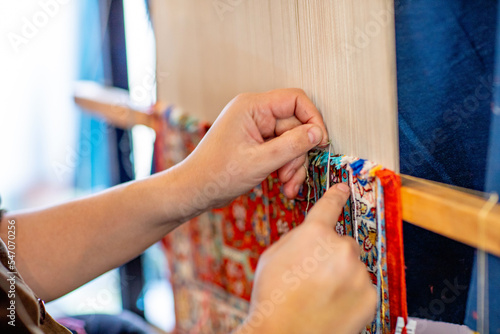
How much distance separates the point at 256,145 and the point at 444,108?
1.07 feet

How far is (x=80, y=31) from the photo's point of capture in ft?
7.58

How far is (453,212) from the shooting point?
0.58 meters

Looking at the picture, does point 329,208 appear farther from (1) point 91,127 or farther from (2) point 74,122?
(2) point 74,122

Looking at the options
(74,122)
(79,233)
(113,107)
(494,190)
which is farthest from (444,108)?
(74,122)

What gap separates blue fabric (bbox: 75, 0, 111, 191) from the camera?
214 centimetres

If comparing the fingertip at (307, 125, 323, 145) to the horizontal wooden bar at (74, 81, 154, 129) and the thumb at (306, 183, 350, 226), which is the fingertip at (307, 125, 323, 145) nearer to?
the thumb at (306, 183, 350, 226)

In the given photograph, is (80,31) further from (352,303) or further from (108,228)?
(352,303)

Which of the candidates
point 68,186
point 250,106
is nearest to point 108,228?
point 250,106

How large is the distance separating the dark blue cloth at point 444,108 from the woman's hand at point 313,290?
154 millimetres

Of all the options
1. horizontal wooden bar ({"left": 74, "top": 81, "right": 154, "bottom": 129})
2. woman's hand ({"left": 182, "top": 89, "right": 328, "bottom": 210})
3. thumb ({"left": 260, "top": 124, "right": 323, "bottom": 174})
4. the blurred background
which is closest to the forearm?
woman's hand ({"left": 182, "top": 89, "right": 328, "bottom": 210})

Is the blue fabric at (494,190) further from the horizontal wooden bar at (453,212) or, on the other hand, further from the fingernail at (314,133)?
the fingernail at (314,133)

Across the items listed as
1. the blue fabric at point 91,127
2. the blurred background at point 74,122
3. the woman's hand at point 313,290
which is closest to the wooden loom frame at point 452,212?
the woman's hand at point 313,290

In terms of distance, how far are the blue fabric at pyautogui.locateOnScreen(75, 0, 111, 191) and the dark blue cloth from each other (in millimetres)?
1681

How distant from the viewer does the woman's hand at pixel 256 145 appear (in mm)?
799
